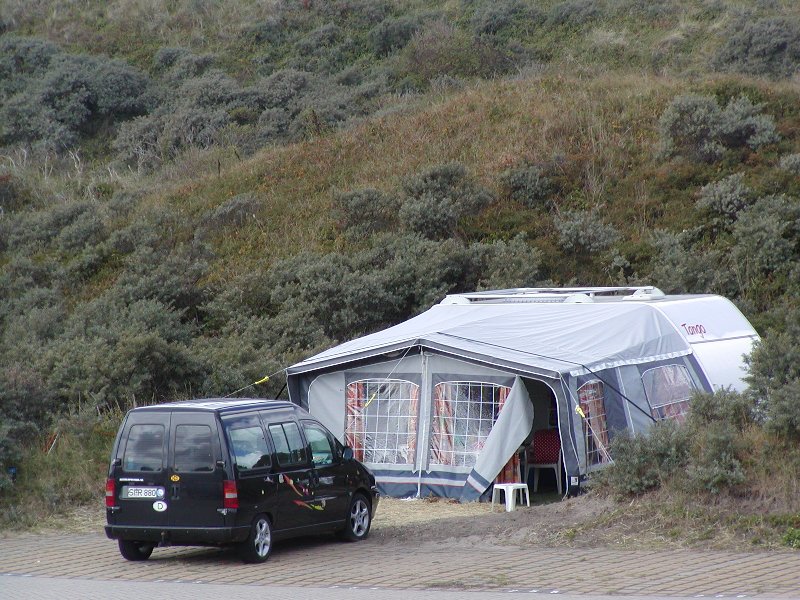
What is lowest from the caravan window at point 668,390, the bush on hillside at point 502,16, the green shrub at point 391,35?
the caravan window at point 668,390

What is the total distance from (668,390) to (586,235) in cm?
1001

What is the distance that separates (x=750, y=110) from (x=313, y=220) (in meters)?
11.9

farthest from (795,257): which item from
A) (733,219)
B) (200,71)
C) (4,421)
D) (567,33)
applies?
(200,71)

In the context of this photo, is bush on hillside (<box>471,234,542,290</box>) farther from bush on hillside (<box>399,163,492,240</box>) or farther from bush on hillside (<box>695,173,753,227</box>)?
bush on hillside (<box>695,173,753,227</box>)

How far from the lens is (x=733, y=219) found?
83.4ft

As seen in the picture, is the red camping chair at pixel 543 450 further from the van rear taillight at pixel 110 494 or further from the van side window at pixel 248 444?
the van rear taillight at pixel 110 494

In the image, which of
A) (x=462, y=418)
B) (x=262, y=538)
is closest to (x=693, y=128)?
(x=462, y=418)

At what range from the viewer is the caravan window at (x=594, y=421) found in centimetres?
1439

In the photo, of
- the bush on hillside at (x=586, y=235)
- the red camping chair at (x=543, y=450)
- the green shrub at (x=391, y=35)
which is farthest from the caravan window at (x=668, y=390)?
the green shrub at (x=391, y=35)

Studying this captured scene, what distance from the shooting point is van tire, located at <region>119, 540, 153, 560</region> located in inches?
439

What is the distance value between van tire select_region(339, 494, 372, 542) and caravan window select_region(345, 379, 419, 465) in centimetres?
314

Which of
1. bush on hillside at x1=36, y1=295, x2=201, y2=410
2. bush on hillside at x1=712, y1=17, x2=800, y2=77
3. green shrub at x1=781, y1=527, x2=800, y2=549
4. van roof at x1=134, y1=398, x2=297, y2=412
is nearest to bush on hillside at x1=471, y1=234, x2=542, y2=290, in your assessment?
bush on hillside at x1=36, y1=295, x2=201, y2=410

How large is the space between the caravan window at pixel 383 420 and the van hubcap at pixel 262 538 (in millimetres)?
4793

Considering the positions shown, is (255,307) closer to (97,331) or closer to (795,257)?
(97,331)
